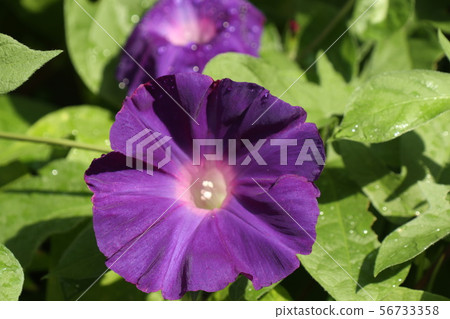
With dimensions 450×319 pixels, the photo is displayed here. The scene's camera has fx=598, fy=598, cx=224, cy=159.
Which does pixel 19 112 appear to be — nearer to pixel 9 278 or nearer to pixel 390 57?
pixel 9 278

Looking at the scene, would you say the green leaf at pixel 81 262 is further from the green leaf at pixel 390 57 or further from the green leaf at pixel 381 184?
the green leaf at pixel 390 57

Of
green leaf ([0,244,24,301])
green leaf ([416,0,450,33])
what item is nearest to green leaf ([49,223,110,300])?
green leaf ([0,244,24,301])

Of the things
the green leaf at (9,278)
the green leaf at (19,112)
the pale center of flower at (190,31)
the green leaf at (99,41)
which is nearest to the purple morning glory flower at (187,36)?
the pale center of flower at (190,31)

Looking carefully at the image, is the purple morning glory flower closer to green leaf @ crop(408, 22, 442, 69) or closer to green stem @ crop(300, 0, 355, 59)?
green stem @ crop(300, 0, 355, 59)

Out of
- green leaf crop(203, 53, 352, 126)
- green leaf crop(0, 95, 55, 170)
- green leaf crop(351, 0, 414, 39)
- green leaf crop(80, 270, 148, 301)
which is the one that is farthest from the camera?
green leaf crop(0, 95, 55, 170)

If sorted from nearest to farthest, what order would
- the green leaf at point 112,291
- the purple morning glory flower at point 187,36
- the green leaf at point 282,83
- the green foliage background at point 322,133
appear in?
the green foliage background at point 322,133 → the green leaf at point 282,83 → the green leaf at point 112,291 → the purple morning glory flower at point 187,36

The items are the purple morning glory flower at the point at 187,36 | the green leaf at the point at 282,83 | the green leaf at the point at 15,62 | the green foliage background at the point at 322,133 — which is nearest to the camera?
the green leaf at the point at 15,62
